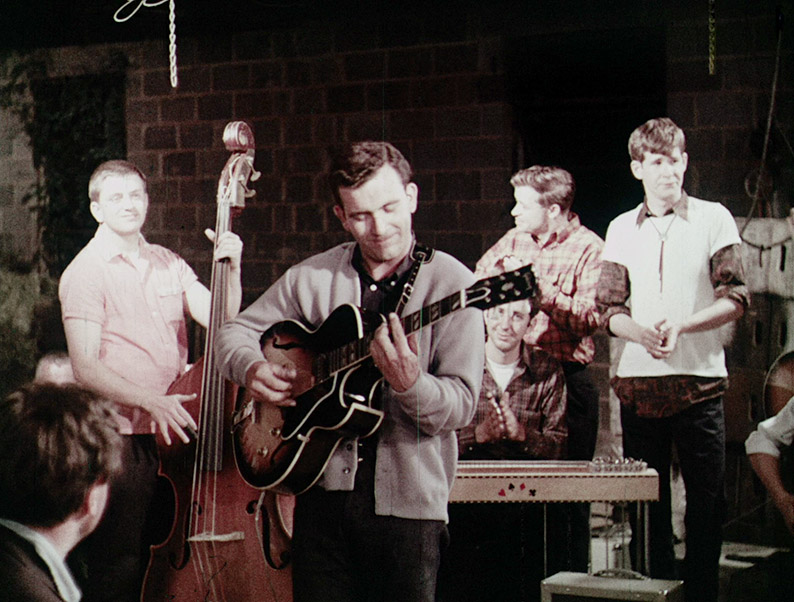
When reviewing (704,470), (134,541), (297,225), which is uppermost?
(297,225)

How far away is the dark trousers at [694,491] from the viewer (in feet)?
10.9

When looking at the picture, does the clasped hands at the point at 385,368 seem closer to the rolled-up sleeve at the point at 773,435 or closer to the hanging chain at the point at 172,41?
the rolled-up sleeve at the point at 773,435

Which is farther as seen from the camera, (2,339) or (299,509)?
(2,339)

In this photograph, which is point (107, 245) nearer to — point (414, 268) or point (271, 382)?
point (271, 382)

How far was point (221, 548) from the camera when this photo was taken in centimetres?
338

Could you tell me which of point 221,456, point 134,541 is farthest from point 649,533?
point 134,541

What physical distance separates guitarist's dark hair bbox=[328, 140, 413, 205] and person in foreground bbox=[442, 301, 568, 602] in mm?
628

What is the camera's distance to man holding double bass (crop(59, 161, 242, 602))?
3639 mm

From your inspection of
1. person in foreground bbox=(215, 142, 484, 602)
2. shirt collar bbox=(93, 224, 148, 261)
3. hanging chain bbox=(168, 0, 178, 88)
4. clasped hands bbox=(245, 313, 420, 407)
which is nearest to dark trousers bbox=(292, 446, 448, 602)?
person in foreground bbox=(215, 142, 484, 602)

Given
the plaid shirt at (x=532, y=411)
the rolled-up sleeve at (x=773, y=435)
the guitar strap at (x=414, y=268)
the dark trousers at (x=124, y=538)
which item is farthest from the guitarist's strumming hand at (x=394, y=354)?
the rolled-up sleeve at (x=773, y=435)

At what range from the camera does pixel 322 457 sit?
127 inches

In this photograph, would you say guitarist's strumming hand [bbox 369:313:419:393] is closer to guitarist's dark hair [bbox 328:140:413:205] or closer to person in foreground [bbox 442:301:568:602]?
person in foreground [bbox 442:301:568:602]

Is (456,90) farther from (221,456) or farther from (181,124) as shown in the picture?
(221,456)

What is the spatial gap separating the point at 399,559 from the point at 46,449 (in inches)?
59.1
